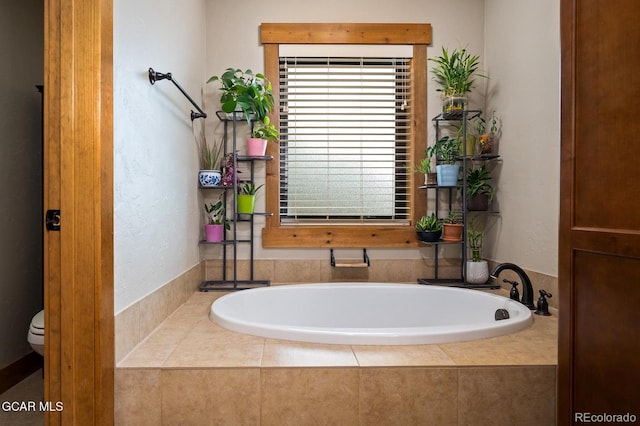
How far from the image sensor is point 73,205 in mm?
1083

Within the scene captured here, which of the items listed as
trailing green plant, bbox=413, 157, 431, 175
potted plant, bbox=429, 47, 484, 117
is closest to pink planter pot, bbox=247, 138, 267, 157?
trailing green plant, bbox=413, 157, 431, 175

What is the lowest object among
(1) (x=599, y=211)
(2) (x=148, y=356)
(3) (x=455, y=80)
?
(2) (x=148, y=356)

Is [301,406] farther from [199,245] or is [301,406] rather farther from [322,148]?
[322,148]

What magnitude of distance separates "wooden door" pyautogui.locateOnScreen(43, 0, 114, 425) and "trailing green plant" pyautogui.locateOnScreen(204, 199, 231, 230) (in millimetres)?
1219

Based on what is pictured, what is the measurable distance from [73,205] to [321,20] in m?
2.01

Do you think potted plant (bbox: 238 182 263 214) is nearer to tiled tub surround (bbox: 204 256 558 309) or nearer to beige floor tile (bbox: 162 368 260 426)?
tiled tub surround (bbox: 204 256 558 309)

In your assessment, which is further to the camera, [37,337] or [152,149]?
[37,337]

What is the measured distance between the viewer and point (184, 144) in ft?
6.52

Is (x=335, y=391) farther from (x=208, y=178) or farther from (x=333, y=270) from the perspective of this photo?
(x=208, y=178)

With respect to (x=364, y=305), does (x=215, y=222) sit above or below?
above

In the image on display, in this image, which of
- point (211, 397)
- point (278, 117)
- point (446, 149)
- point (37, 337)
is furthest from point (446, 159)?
point (37, 337)

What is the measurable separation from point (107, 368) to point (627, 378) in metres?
1.38

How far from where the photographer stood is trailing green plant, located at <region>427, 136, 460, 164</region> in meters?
2.32

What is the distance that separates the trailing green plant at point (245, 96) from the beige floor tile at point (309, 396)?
1496mm
